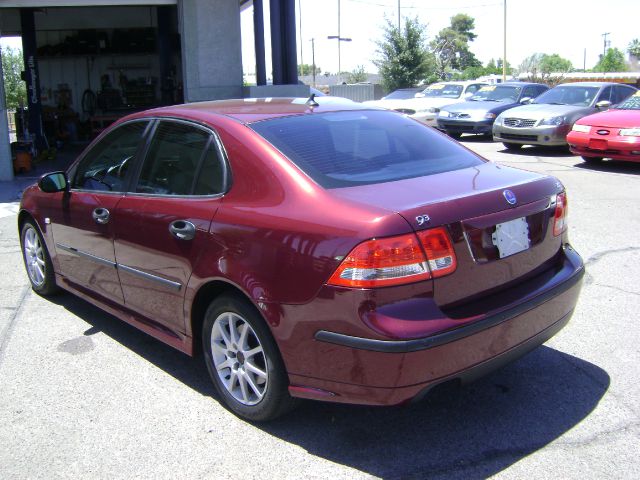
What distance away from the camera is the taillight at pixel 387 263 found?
2.74m

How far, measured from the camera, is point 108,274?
4.31 meters

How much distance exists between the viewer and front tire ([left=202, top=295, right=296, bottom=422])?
316 cm

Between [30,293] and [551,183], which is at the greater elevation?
[551,183]

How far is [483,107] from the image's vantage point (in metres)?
17.2

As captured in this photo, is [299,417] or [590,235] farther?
[590,235]

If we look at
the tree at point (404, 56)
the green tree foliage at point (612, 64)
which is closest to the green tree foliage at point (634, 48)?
the green tree foliage at point (612, 64)

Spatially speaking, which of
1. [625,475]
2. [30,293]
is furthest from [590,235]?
[30,293]

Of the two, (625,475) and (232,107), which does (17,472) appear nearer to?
(232,107)

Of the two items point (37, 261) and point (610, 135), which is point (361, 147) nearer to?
point (37, 261)

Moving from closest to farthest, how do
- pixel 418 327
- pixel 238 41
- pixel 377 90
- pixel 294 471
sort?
pixel 418 327 < pixel 294 471 < pixel 238 41 < pixel 377 90

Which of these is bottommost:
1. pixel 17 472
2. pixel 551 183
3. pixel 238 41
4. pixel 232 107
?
pixel 17 472

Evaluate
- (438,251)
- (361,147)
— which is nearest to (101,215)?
(361,147)

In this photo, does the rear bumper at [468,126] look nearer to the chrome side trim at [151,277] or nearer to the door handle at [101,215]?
the door handle at [101,215]

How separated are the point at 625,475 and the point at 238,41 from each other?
1387 cm
